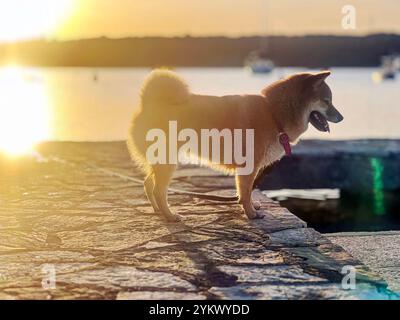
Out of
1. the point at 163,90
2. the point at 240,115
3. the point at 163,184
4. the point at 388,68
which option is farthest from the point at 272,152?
the point at 388,68

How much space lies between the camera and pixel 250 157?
6.40 m

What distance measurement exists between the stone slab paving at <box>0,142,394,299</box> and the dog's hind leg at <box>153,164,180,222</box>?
0.10 m

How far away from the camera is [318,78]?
6.36m

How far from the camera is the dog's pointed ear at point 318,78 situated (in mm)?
6355

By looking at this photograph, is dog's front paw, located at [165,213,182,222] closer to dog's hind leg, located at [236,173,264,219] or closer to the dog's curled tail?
dog's hind leg, located at [236,173,264,219]

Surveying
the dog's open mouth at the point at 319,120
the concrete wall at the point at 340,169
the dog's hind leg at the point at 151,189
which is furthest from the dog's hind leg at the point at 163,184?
the concrete wall at the point at 340,169

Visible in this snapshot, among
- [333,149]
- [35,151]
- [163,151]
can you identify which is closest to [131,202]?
[163,151]

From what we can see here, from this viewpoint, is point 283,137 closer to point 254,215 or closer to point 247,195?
point 247,195

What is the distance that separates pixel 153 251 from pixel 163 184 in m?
1.27

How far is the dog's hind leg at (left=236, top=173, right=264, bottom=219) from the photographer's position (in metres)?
6.34

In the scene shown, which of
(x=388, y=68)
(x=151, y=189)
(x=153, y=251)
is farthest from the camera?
(x=388, y=68)

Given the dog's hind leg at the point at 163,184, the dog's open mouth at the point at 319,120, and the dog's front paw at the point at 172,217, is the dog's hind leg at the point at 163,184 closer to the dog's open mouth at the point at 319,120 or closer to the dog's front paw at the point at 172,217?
the dog's front paw at the point at 172,217
